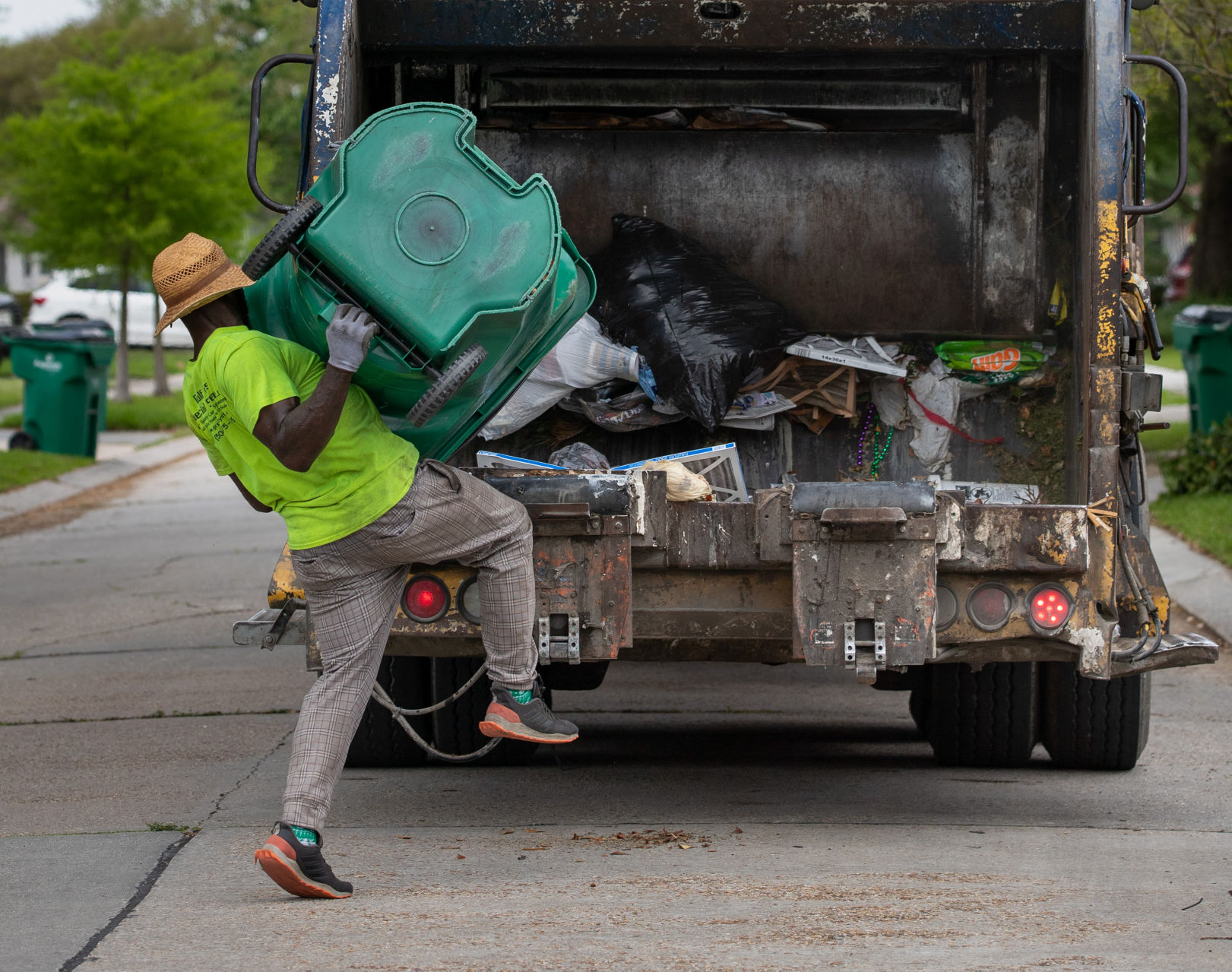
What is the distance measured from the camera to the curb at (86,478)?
1266 cm

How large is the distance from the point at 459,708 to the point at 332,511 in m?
1.41

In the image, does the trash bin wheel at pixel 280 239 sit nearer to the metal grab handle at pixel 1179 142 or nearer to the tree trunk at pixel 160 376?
the metal grab handle at pixel 1179 142

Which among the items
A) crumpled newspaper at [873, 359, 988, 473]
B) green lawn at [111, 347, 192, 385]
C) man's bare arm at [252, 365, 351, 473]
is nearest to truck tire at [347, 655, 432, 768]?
man's bare arm at [252, 365, 351, 473]

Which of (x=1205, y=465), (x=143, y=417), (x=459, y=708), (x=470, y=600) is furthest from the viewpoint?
(x=143, y=417)

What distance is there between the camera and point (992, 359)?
5.59 metres

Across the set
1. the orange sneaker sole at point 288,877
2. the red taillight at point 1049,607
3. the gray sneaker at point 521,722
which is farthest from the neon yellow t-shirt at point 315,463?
the red taillight at point 1049,607

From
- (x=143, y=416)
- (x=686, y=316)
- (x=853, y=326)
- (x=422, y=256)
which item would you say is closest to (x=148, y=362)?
(x=143, y=416)

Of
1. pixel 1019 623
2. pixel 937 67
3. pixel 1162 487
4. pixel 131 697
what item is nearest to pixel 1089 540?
pixel 1019 623

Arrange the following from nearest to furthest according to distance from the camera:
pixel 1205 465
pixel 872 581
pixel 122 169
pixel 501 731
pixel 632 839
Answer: pixel 501 731 → pixel 872 581 → pixel 632 839 → pixel 1205 465 → pixel 122 169

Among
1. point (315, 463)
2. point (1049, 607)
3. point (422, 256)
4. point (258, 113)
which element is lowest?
point (1049, 607)

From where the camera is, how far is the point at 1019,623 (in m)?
4.14

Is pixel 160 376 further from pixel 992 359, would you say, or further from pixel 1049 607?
pixel 1049 607

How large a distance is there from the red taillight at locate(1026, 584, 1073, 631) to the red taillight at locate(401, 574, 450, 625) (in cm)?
148

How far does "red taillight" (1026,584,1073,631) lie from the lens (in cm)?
412
